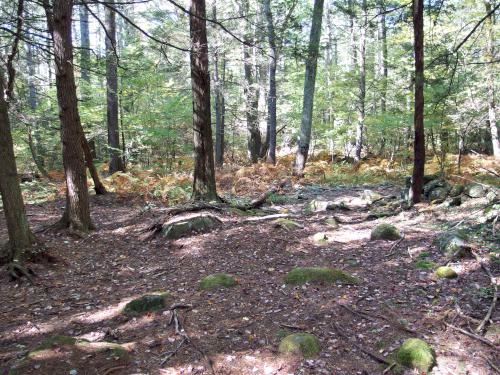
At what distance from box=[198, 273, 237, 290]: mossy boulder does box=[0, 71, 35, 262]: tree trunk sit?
8.92 ft

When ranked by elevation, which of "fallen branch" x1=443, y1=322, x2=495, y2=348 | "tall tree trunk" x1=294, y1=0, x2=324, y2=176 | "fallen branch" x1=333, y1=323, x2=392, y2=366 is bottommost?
"fallen branch" x1=333, y1=323, x2=392, y2=366

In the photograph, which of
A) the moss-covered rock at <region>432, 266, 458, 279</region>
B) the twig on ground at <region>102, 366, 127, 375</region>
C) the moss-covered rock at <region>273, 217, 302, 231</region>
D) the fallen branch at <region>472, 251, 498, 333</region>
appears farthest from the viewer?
the moss-covered rock at <region>273, 217, 302, 231</region>

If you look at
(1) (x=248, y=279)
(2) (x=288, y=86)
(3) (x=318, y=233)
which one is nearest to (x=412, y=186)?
(3) (x=318, y=233)

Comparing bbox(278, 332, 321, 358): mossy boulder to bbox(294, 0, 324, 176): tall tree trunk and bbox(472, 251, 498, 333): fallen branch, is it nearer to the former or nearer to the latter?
bbox(472, 251, 498, 333): fallen branch

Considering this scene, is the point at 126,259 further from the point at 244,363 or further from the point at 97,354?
the point at 244,363

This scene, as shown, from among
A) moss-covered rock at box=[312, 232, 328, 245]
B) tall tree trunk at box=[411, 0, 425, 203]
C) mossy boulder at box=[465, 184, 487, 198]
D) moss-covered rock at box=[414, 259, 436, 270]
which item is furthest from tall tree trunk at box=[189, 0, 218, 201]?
mossy boulder at box=[465, 184, 487, 198]

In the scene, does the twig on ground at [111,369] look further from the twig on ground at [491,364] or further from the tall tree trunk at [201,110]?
the tall tree trunk at [201,110]

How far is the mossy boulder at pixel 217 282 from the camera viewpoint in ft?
17.3

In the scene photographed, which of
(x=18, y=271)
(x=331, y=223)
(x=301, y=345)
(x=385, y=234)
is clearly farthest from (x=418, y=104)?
(x=18, y=271)

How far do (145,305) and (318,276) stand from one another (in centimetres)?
228

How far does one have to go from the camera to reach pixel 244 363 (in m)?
3.62

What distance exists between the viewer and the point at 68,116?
7152 mm

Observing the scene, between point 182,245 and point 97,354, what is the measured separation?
11.5 ft

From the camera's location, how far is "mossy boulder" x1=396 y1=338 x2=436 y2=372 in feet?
11.2
